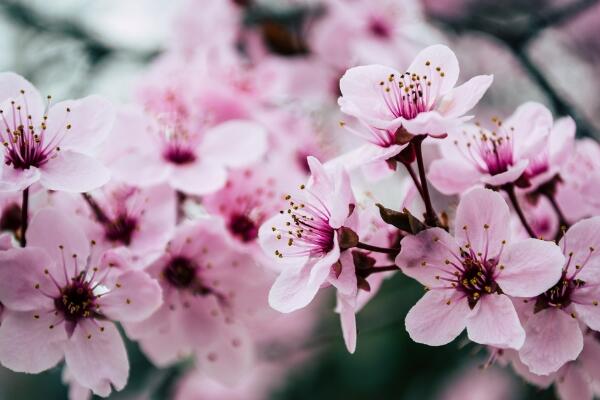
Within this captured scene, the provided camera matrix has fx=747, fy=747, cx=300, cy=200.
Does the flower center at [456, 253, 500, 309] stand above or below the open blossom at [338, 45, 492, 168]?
below

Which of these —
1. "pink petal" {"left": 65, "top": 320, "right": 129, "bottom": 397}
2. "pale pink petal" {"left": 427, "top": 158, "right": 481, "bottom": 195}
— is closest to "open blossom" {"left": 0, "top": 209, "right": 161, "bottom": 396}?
"pink petal" {"left": 65, "top": 320, "right": 129, "bottom": 397}

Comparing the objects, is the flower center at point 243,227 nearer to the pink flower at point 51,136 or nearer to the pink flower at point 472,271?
the pink flower at point 51,136

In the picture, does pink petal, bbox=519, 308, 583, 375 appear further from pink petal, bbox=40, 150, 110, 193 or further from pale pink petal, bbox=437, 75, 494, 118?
pink petal, bbox=40, 150, 110, 193

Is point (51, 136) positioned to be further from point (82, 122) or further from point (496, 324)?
point (496, 324)

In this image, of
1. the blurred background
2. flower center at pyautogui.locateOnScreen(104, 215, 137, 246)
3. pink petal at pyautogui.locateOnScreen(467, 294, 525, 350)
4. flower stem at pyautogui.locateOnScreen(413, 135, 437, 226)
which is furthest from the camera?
the blurred background

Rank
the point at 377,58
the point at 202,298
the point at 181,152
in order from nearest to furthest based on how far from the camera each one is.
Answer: the point at 202,298 → the point at 181,152 → the point at 377,58

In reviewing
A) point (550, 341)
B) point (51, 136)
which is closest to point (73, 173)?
point (51, 136)

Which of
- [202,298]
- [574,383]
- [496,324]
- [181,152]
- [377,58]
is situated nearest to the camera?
[496,324]
